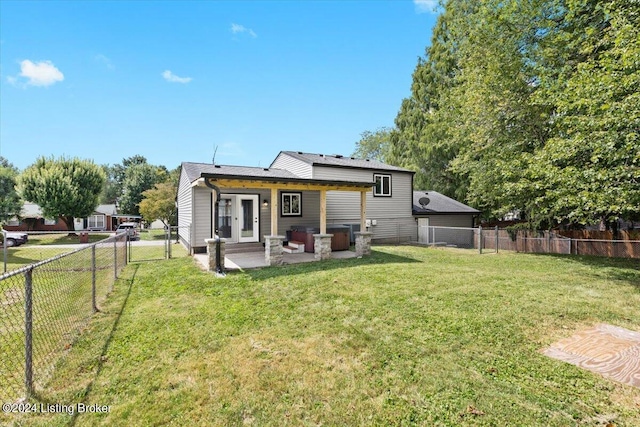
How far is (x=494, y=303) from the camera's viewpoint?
504 centimetres

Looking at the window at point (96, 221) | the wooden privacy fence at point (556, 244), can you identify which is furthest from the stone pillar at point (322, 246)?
the window at point (96, 221)

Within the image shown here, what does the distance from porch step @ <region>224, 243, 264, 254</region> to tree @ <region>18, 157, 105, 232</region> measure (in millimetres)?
16754

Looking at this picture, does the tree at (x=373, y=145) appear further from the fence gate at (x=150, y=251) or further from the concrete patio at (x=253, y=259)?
the concrete patio at (x=253, y=259)

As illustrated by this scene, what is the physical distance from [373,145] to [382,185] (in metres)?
24.9

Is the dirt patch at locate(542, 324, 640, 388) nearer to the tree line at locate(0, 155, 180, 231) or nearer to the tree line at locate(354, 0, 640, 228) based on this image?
the tree line at locate(354, 0, 640, 228)

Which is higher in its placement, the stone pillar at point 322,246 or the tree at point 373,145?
the tree at point 373,145

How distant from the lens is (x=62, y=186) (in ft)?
65.5

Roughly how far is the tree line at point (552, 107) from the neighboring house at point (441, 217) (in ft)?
9.93

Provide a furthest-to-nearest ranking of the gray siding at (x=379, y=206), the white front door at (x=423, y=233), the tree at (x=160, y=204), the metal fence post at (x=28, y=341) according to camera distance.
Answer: the tree at (x=160, y=204)
the white front door at (x=423, y=233)
the gray siding at (x=379, y=206)
the metal fence post at (x=28, y=341)

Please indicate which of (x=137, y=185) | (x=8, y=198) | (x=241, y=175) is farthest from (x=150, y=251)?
(x=137, y=185)

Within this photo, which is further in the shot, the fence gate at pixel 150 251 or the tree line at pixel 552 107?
the fence gate at pixel 150 251

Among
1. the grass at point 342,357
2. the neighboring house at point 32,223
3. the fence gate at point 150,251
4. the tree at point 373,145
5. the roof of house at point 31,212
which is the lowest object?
the grass at point 342,357

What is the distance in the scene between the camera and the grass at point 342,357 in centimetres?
238

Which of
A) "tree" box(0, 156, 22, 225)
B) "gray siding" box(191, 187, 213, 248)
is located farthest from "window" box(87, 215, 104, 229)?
"gray siding" box(191, 187, 213, 248)
